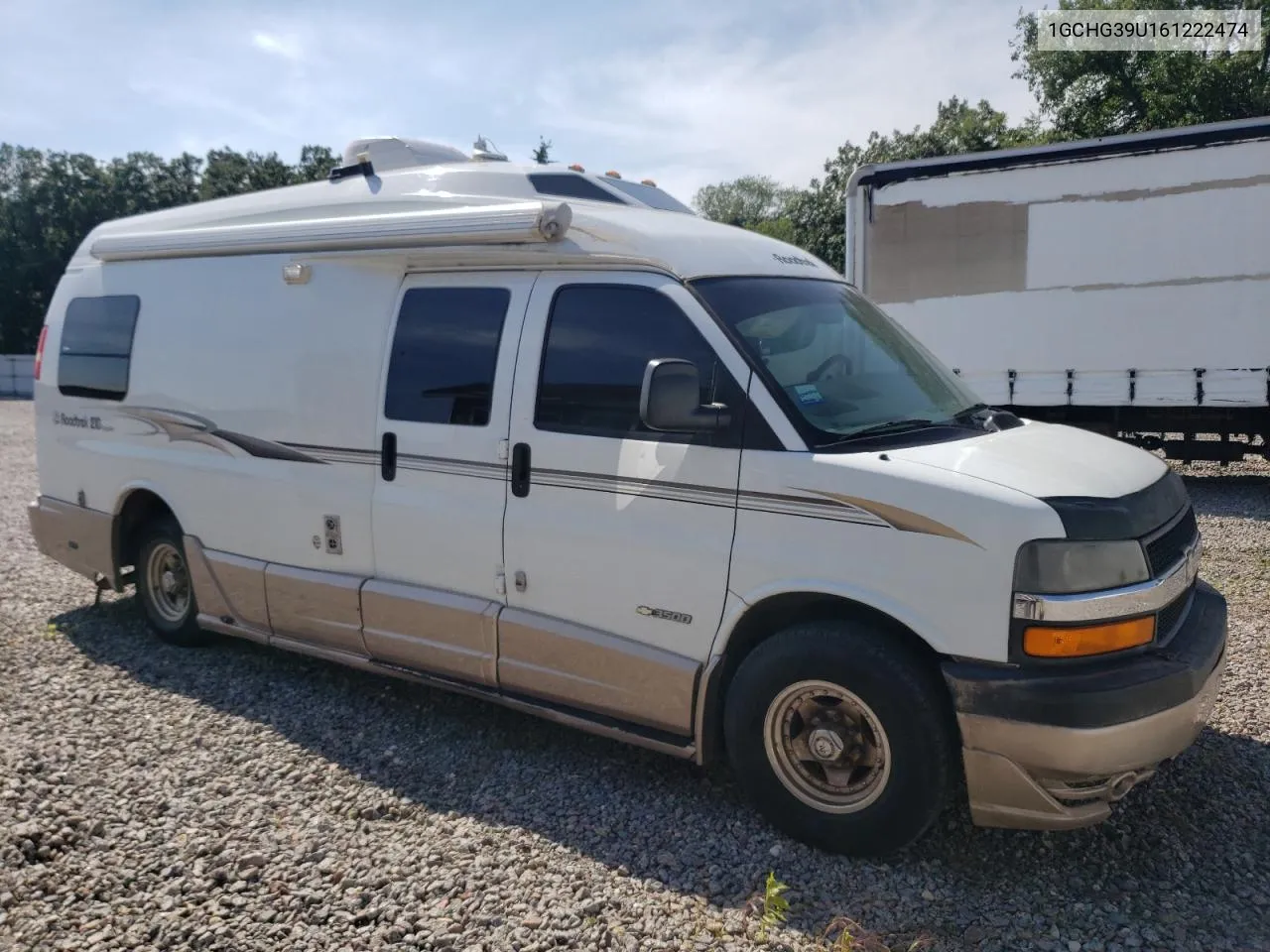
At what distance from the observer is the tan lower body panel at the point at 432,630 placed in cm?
439

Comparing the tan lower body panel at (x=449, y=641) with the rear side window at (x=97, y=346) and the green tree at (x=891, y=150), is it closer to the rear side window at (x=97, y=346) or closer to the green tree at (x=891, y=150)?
the rear side window at (x=97, y=346)

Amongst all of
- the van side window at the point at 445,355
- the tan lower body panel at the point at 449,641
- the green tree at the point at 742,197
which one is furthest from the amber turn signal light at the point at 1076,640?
the green tree at the point at 742,197

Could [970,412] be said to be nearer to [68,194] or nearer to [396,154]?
[396,154]

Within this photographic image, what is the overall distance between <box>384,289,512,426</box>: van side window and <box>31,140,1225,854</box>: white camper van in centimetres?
1

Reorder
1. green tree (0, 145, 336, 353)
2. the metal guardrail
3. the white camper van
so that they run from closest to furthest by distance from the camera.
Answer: the white camper van < the metal guardrail < green tree (0, 145, 336, 353)

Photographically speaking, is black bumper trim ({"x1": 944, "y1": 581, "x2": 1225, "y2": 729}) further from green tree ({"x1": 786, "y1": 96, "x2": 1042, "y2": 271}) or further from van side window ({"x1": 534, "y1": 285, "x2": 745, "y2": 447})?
green tree ({"x1": 786, "y1": 96, "x2": 1042, "y2": 271})

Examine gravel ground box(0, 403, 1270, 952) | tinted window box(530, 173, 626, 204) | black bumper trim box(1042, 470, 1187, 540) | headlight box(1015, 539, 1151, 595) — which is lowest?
gravel ground box(0, 403, 1270, 952)

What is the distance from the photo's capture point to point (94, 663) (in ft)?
18.8

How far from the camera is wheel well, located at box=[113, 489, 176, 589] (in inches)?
241

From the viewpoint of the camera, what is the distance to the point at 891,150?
34438 mm

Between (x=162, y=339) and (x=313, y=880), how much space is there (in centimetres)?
376

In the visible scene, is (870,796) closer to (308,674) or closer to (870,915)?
(870,915)

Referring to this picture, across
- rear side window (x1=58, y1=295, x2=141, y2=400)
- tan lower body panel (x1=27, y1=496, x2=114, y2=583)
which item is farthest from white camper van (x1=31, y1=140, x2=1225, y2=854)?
tan lower body panel (x1=27, y1=496, x2=114, y2=583)

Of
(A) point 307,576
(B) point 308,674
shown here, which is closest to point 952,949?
(A) point 307,576
